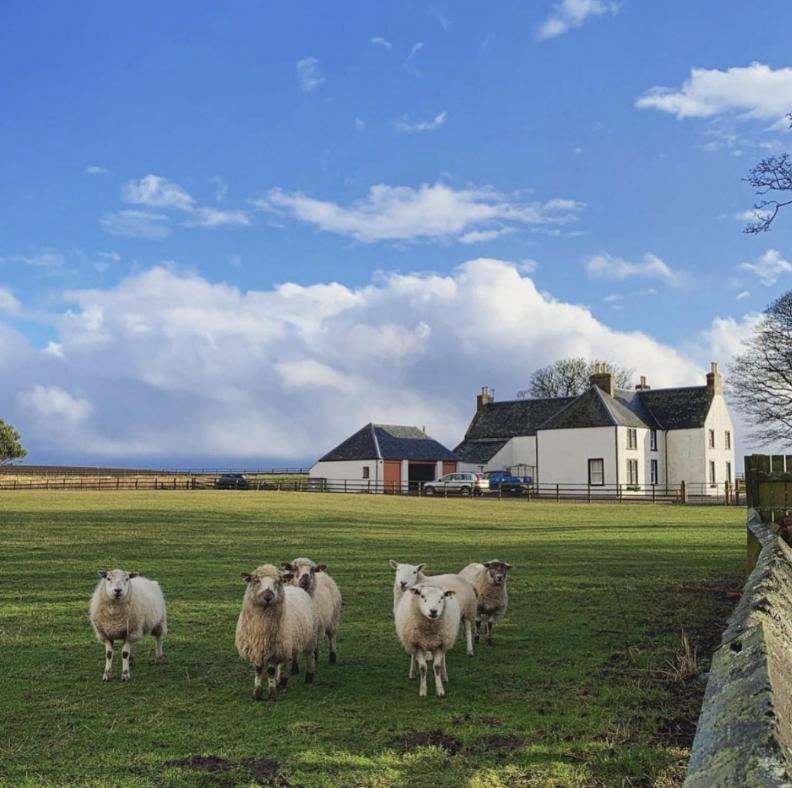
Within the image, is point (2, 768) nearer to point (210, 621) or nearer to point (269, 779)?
point (269, 779)

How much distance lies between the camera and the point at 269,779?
5.95 metres

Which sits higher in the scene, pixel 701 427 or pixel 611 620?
pixel 701 427

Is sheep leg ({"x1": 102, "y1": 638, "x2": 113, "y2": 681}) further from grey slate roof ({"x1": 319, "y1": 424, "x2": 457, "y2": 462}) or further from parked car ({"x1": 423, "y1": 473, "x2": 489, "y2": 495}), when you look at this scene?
grey slate roof ({"x1": 319, "y1": 424, "x2": 457, "y2": 462})

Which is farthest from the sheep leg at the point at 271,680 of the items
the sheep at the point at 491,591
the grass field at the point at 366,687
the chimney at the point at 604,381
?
the chimney at the point at 604,381

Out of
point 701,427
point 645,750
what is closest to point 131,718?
point 645,750

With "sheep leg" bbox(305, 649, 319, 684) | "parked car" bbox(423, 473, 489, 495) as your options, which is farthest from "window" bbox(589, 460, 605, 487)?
"sheep leg" bbox(305, 649, 319, 684)

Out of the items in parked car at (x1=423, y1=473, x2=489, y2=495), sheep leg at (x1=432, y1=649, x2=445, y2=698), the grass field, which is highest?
parked car at (x1=423, y1=473, x2=489, y2=495)

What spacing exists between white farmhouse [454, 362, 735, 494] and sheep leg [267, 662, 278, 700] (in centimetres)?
5214

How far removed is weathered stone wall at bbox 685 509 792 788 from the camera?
6.37ft

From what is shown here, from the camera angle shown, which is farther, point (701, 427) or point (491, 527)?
point (701, 427)

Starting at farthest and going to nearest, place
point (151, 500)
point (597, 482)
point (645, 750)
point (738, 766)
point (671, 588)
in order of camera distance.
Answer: point (597, 482) < point (151, 500) < point (671, 588) < point (645, 750) < point (738, 766)

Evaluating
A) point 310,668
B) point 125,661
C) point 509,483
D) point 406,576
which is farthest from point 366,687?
point 509,483

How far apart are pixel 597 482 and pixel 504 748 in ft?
183

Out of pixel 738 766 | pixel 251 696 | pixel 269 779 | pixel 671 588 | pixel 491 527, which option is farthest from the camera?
pixel 491 527
